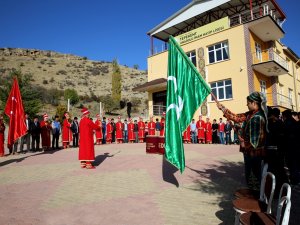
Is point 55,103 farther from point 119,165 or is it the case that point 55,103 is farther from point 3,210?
point 3,210

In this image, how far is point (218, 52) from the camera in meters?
23.7

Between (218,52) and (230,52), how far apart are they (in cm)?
140

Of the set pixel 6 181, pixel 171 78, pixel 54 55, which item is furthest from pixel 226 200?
pixel 54 55

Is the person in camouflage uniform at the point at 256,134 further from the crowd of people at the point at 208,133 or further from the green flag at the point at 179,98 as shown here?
the crowd of people at the point at 208,133

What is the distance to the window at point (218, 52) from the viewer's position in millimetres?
23133

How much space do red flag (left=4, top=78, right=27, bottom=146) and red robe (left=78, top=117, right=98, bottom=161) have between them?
323 centimetres

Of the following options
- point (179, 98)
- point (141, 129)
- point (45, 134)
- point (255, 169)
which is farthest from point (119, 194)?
point (141, 129)

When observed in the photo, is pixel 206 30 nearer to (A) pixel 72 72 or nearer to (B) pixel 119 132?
(B) pixel 119 132

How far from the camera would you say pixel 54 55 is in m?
90.4

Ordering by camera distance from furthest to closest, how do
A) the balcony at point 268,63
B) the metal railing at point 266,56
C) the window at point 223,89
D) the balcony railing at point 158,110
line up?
1. the balcony railing at point 158,110
2. the window at point 223,89
3. the metal railing at point 266,56
4. the balcony at point 268,63

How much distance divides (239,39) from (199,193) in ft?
61.9

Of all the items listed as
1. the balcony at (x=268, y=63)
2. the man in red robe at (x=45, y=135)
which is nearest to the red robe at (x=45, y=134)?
the man in red robe at (x=45, y=135)

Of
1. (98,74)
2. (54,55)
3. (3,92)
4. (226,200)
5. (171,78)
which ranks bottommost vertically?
(226,200)

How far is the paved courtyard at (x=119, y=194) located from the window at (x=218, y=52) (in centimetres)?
1534
